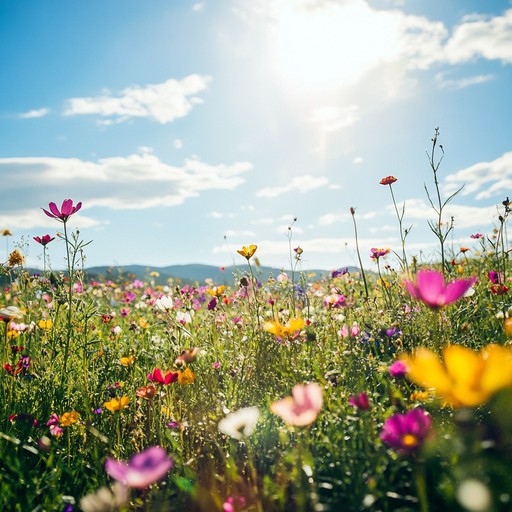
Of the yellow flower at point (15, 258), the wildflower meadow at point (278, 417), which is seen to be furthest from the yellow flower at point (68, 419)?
the yellow flower at point (15, 258)

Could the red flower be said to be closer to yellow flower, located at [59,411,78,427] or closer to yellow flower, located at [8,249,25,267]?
yellow flower, located at [59,411,78,427]

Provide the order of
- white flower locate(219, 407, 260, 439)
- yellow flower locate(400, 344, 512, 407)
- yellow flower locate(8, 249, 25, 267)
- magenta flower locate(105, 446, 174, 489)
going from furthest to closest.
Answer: yellow flower locate(8, 249, 25, 267)
white flower locate(219, 407, 260, 439)
magenta flower locate(105, 446, 174, 489)
yellow flower locate(400, 344, 512, 407)

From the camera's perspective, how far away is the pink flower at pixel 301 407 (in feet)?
3.65

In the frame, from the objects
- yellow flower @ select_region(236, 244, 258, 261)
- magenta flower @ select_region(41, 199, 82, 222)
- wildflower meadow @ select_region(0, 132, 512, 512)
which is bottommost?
wildflower meadow @ select_region(0, 132, 512, 512)

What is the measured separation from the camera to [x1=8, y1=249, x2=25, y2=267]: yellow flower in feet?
12.2

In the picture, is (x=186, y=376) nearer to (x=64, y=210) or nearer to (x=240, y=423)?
(x=240, y=423)

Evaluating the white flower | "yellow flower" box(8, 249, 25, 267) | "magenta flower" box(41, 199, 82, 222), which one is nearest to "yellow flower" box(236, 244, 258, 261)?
"magenta flower" box(41, 199, 82, 222)

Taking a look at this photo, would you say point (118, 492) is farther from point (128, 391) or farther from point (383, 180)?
point (383, 180)

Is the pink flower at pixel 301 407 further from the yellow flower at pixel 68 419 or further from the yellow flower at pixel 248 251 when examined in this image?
the yellow flower at pixel 248 251

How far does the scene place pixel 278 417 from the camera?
1.91 metres

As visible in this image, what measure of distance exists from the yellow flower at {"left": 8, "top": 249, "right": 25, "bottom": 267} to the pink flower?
10.7 feet

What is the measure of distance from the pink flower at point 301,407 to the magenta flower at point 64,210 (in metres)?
1.82

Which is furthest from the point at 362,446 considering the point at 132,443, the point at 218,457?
the point at 132,443

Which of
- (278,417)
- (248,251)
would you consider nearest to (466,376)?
(278,417)
